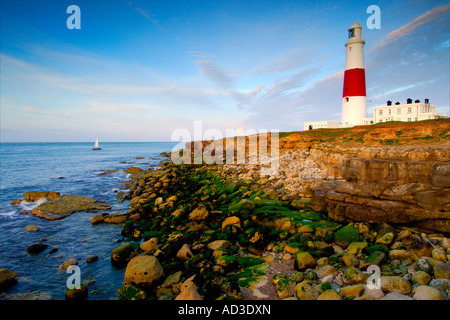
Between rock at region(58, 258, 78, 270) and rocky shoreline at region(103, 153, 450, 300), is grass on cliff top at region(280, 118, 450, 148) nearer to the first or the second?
rocky shoreline at region(103, 153, 450, 300)

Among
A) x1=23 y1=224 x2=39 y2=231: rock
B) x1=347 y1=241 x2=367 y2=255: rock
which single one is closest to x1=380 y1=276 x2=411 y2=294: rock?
x1=347 y1=241 x2=367 y2=255: rock

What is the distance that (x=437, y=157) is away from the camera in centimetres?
957

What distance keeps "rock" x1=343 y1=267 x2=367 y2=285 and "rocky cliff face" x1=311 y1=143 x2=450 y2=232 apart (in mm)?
3041

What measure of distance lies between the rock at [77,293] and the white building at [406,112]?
30767 millimetres

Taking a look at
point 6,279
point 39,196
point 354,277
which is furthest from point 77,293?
point 39,196

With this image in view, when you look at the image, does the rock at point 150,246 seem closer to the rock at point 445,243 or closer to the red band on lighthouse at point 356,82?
the rock at point 445,243

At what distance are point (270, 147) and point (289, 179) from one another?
15.1 meters

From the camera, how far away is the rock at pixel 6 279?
241 inches

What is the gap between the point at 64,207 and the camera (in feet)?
42.4

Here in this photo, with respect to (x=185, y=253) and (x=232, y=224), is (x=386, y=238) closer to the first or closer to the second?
(x=232, y=224)

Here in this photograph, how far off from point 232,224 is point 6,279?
678cm

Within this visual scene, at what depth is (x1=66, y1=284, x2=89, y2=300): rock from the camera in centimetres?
561

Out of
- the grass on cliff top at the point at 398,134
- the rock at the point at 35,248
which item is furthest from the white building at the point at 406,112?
the rock at the point at 35,248

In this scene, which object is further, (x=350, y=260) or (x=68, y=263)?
(x=68, y=263)
